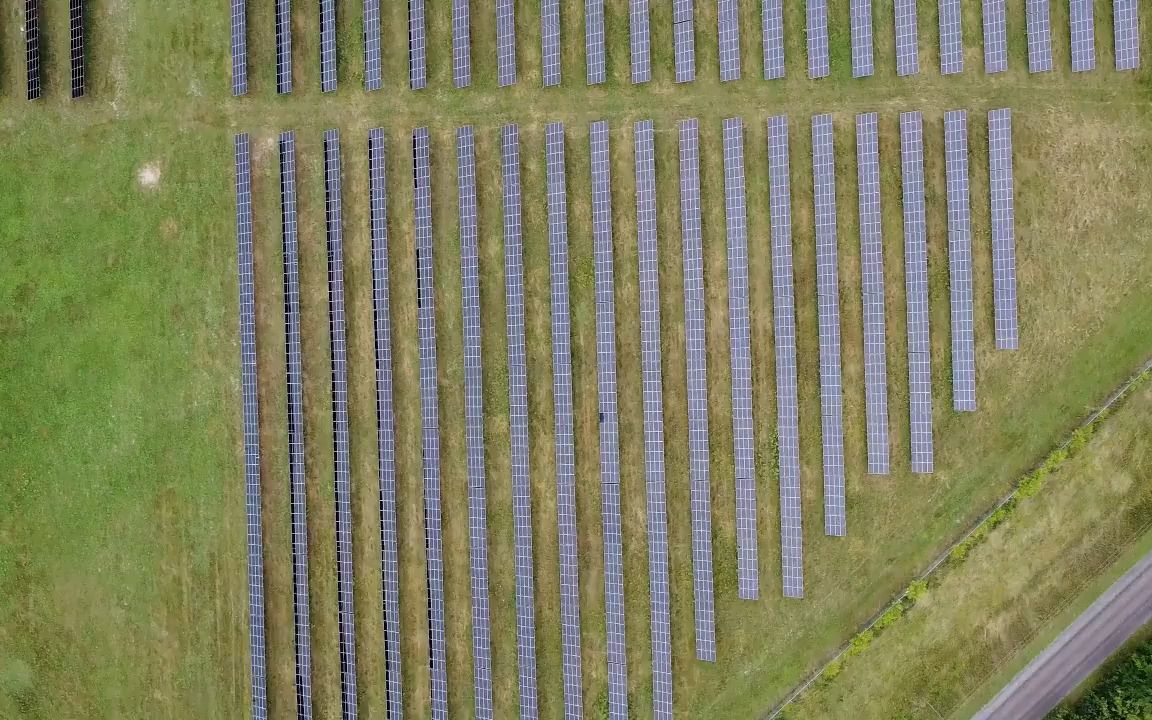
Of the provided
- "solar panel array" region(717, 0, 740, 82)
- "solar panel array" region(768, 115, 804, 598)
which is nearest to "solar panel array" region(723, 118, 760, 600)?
"solar panel array" region(768, 115, 804, 598)

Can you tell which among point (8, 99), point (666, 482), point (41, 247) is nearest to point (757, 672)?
point (666, 482)

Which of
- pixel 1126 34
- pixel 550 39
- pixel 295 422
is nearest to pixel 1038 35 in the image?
pixel 1126 34

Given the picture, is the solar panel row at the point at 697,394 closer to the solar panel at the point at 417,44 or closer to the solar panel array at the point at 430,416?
the solar panel array at the point at 430,416

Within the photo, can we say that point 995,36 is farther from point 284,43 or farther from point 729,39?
point 284,43

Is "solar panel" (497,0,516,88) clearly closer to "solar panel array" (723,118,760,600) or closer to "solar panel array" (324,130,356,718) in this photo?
"solar panel array" (324,130,356,718)

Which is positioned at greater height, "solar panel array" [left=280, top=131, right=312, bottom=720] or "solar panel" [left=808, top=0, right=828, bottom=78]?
"solar panel" [left=808, top=0, right=828, bottom=78]
